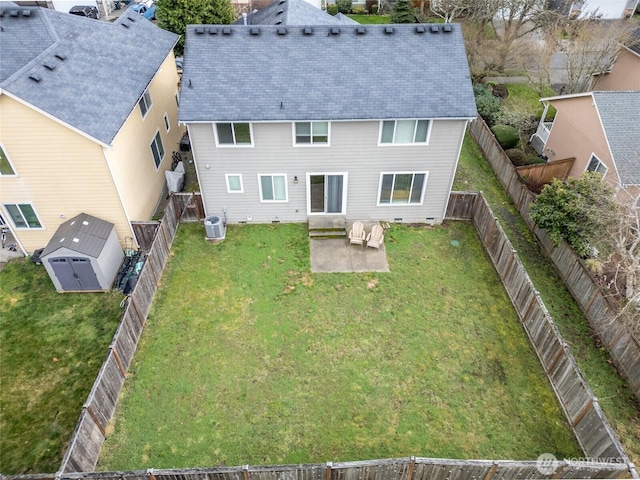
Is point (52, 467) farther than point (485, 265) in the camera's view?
No

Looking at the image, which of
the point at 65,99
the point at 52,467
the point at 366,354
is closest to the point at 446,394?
the point at 366,354

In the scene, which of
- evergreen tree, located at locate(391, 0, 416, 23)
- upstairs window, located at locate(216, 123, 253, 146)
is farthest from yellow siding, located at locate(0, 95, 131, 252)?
evergreen tree, located at locate(391, 0, 416, 23)

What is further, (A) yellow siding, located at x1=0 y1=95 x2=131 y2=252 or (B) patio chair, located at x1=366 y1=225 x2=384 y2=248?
(B) patio chair, located at x1=366 y1=225 x2=384 y2=248

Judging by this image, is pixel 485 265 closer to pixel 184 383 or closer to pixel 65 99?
pixel 184 383

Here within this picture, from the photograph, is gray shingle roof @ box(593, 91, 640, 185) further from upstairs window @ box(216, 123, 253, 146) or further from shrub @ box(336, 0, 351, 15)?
shrub @ box(336, 0, 351, 15)

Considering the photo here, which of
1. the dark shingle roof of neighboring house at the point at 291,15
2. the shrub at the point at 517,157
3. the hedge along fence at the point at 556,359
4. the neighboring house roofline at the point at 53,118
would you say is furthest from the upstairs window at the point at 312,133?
the shrub at the point at 517,157

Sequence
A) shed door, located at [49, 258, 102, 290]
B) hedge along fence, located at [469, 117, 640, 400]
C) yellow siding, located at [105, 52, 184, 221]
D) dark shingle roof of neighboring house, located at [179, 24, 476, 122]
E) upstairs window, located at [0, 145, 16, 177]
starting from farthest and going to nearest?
yellow siding, located at [105, 52, 184, 221]
dark shingle roof of neighboring house, located at [179, 24, 476, 122]
shed door, located at [49, 258, 102, 290]
upstairs window, located at [0, 145, 16, 177]
hedge along fence, located at [469, 117, 640, 400]

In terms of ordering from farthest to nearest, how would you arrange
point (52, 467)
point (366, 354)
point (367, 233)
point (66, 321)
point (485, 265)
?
point (367, 233), point (485, 265), point (66, 321), point (366, 354), point (52, 467)
